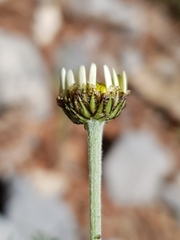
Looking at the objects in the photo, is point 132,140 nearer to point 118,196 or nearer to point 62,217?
point 118,196

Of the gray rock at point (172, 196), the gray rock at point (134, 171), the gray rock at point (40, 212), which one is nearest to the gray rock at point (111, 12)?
the gray rock at point (134, 171)

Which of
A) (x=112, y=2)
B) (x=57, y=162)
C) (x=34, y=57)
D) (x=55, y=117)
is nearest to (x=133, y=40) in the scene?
(x=112, y=2)

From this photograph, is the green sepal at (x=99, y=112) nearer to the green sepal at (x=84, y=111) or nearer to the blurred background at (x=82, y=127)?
the green sepal at (x=84, y=111)

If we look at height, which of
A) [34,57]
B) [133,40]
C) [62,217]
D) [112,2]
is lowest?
[62,217]

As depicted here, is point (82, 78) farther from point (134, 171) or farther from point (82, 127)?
point (82, 127)

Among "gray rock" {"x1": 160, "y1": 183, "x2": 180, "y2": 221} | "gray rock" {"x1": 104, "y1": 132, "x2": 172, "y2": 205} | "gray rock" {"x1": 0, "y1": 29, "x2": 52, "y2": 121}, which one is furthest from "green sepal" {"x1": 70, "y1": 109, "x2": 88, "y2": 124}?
"gray rock" {"x1": 0, "y1": 29, "x2": 52, "y2": 121}

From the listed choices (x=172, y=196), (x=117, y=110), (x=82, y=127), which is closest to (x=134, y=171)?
(x=172, y=196)
